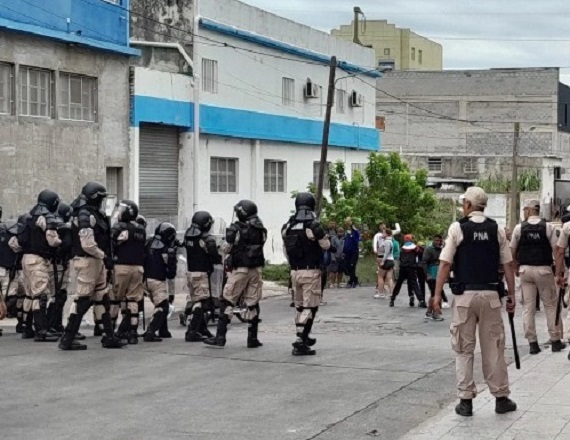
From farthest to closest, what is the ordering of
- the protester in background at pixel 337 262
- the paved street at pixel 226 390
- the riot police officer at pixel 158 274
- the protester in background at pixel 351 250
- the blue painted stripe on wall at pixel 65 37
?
the protester in background at pixel 351 250, the protester in background at pixel 337 262, the blue painted stripe on wall at pixel 65 37, the riot police officer at pixel 158 274, the paved street at pixel 226 390

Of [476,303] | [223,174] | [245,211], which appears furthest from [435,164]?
[476,303]

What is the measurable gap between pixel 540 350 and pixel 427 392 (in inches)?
140

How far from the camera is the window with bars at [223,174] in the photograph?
33322 mm

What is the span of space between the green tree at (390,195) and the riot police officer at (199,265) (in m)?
21.5

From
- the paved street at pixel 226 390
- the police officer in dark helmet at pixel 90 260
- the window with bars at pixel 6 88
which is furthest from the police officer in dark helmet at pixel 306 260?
the window with bars at pixel 6 88

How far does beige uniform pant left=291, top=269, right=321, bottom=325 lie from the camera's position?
13.9 meters

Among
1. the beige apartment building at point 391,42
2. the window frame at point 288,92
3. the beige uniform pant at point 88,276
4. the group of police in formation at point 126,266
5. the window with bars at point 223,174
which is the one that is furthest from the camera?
the beige apartment building at point 391,42

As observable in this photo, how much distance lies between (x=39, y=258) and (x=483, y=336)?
7.60 m

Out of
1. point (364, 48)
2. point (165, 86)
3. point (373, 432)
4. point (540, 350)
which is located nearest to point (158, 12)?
point (165, 86)

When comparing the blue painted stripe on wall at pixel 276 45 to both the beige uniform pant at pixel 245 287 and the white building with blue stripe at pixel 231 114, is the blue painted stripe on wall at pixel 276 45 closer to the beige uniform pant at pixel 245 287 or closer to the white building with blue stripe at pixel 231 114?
the white building with blue stripe at pixel 231 114

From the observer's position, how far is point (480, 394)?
10.8 metres

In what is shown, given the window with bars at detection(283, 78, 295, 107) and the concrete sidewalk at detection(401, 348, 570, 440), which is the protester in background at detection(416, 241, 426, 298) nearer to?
the concrete sidewalk at detection(401, 348, 570, 440)

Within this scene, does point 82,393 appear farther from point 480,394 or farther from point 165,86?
point 165,86

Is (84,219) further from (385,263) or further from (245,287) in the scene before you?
(385,263)
